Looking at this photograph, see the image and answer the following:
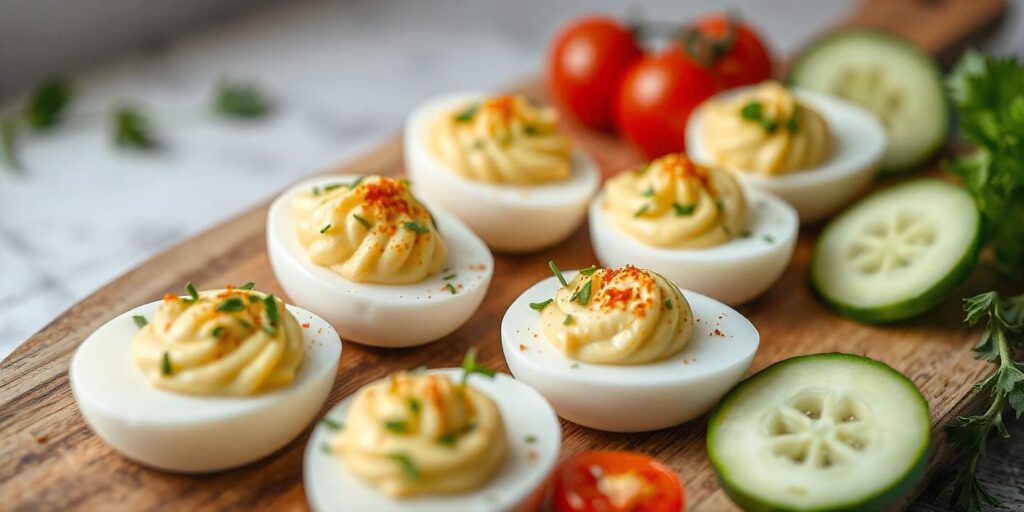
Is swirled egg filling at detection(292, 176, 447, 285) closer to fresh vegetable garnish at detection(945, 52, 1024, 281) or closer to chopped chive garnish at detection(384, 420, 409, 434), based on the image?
chopped chive garnish at detection(384, 420, 409, 434)

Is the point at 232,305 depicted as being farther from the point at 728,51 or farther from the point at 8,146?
the point at 728,51

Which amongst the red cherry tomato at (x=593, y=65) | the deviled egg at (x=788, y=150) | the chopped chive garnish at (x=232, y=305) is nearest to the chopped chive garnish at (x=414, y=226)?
the chopped chive garnish at (x=232, y=305)

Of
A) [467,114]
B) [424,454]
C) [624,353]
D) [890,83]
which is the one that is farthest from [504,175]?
[890,83]

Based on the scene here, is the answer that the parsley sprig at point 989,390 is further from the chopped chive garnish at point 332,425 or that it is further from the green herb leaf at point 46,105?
the green herb leaf at point 46,105

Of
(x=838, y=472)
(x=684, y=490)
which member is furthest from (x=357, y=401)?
(x=838, y=472)

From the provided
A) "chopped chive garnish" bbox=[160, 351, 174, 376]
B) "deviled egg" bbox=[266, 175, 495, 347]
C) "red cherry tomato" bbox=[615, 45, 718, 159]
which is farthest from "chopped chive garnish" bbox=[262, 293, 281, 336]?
"red cherry tomato" bbox=[615, 45, 718, 159]

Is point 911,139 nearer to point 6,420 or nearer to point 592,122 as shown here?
point 592,122

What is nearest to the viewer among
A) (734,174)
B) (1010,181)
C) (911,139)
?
(1010,181)
